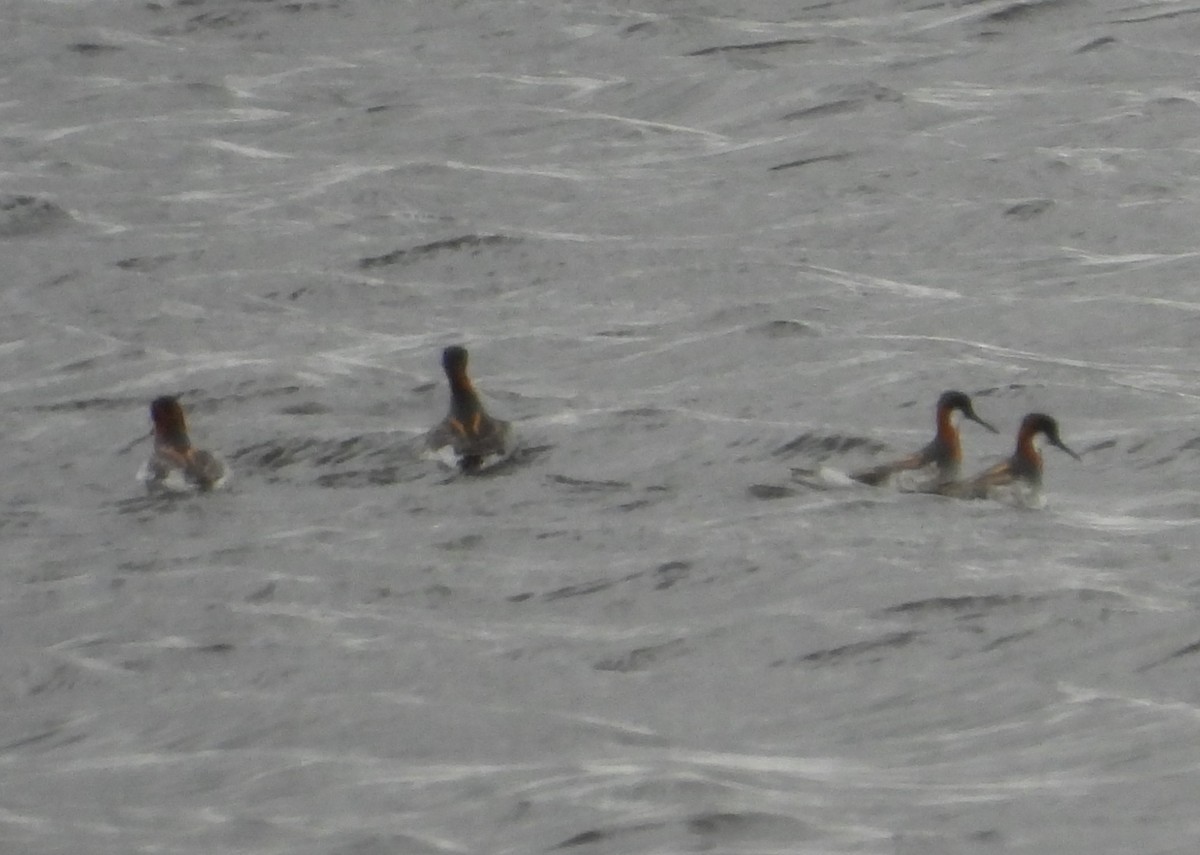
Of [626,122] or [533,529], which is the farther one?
[626,122]

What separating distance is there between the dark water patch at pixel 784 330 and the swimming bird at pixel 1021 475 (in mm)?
2909

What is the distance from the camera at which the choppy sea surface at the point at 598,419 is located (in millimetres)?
12430

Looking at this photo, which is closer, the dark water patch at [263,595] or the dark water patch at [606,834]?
the dark water patch at [606,834]

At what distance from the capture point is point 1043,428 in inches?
680

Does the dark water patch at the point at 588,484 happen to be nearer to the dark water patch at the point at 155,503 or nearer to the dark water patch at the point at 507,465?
the dark water patch at the point at 507,465

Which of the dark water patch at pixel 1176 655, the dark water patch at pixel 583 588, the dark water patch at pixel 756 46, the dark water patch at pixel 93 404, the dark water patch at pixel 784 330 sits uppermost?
the dark water patch at pixel 756 46

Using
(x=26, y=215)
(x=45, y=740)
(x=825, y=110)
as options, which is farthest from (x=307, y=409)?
(x=825, y=110)

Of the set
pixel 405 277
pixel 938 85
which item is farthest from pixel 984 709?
pixel 938 85

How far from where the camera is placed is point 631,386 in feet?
62.8

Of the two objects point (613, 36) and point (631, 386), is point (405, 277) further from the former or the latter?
point (613, 36)

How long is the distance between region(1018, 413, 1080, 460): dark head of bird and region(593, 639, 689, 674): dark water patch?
3.76 metres

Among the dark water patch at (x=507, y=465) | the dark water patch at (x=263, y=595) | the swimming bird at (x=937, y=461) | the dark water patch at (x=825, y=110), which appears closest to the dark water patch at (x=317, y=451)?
the dark water patch at (x=507, y=465)

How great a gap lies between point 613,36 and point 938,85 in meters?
3.18

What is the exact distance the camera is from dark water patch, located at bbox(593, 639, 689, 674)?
13.8 metres
